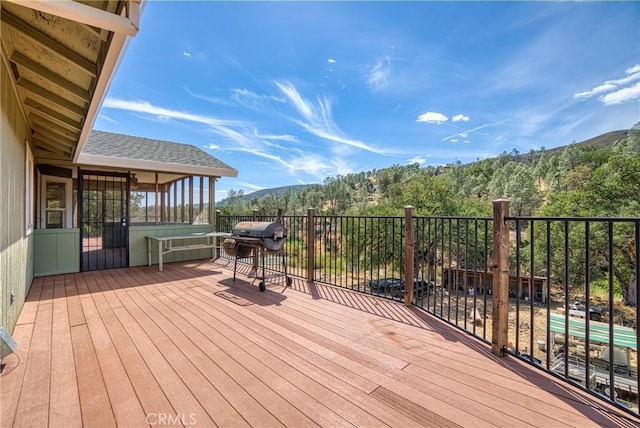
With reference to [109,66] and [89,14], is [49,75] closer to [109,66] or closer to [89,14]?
[109,66]

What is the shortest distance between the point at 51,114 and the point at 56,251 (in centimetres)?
318

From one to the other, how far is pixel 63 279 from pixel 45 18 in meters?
4.83

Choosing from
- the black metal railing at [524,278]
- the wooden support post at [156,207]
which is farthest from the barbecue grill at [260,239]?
the wooden support post at [156,207]

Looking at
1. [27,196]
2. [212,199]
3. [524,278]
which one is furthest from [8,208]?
[524,278]

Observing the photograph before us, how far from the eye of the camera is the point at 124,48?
5.74 ft

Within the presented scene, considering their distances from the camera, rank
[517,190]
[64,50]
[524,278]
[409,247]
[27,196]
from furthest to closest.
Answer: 1. [517,190]
2. [524,278]
3. [27,196]
4. [409,247]
5. [64,50]

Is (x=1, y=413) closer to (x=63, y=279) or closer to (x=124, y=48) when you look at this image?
(x=124, y=48)

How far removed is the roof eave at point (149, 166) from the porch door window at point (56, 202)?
6.24ft

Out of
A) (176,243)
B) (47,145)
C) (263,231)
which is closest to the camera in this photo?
(263,231)

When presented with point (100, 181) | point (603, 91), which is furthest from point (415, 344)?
point (603, 91)

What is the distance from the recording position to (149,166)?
6020 mm

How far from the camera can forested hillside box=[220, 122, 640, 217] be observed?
14.5 m

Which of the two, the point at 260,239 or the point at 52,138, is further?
the point at 52,138

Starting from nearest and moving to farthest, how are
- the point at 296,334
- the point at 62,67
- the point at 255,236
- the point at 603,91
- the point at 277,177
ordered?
the point at 62,67
the point at 296,334
the point at 255,236
the point at 603,91
the point at 277,177
